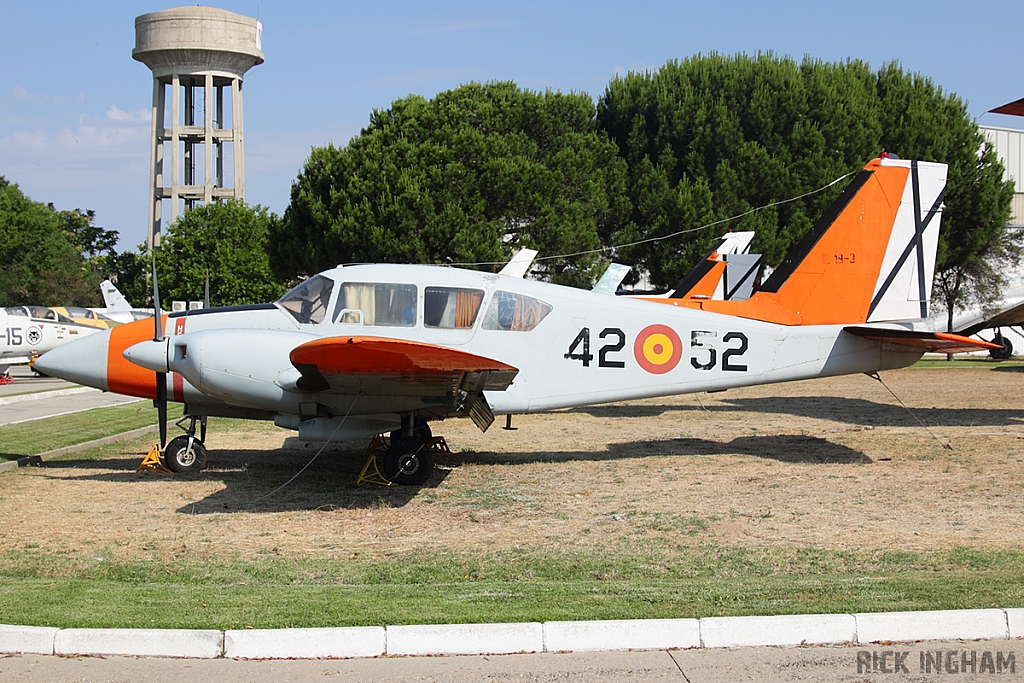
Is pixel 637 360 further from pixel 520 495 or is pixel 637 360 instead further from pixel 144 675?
pixel 144 675

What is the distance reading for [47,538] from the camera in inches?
314

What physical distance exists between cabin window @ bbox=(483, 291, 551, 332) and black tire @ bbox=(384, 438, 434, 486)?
1692mm

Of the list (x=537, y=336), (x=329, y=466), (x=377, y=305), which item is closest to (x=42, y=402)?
(x=329, y=466)

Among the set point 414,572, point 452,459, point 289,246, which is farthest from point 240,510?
point 289,246

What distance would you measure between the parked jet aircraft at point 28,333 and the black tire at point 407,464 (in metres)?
21.2

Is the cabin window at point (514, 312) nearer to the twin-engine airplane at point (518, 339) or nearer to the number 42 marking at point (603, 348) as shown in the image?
the twin-engine airplane at point (518, 339)

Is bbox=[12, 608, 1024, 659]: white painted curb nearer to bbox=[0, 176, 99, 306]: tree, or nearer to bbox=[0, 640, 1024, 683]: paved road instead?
bbox=[0, 640, 1024, 683]: paved road

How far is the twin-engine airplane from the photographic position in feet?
33.8

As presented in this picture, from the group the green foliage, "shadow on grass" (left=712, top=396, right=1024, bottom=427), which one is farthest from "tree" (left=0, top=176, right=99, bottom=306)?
"shadow on grass" (left=712, top=396, right=1024, bottom=427)

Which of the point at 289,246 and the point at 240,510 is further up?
the point at 289,246

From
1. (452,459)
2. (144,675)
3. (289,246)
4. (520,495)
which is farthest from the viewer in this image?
(289,246)

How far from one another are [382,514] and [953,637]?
5.50 m

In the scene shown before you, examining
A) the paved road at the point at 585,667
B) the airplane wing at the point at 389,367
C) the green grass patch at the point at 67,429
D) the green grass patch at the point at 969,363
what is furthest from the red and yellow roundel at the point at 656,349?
the green grass patch at the point at 969,363

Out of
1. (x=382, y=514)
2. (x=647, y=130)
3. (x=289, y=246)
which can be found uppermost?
(x=647, y=130)
